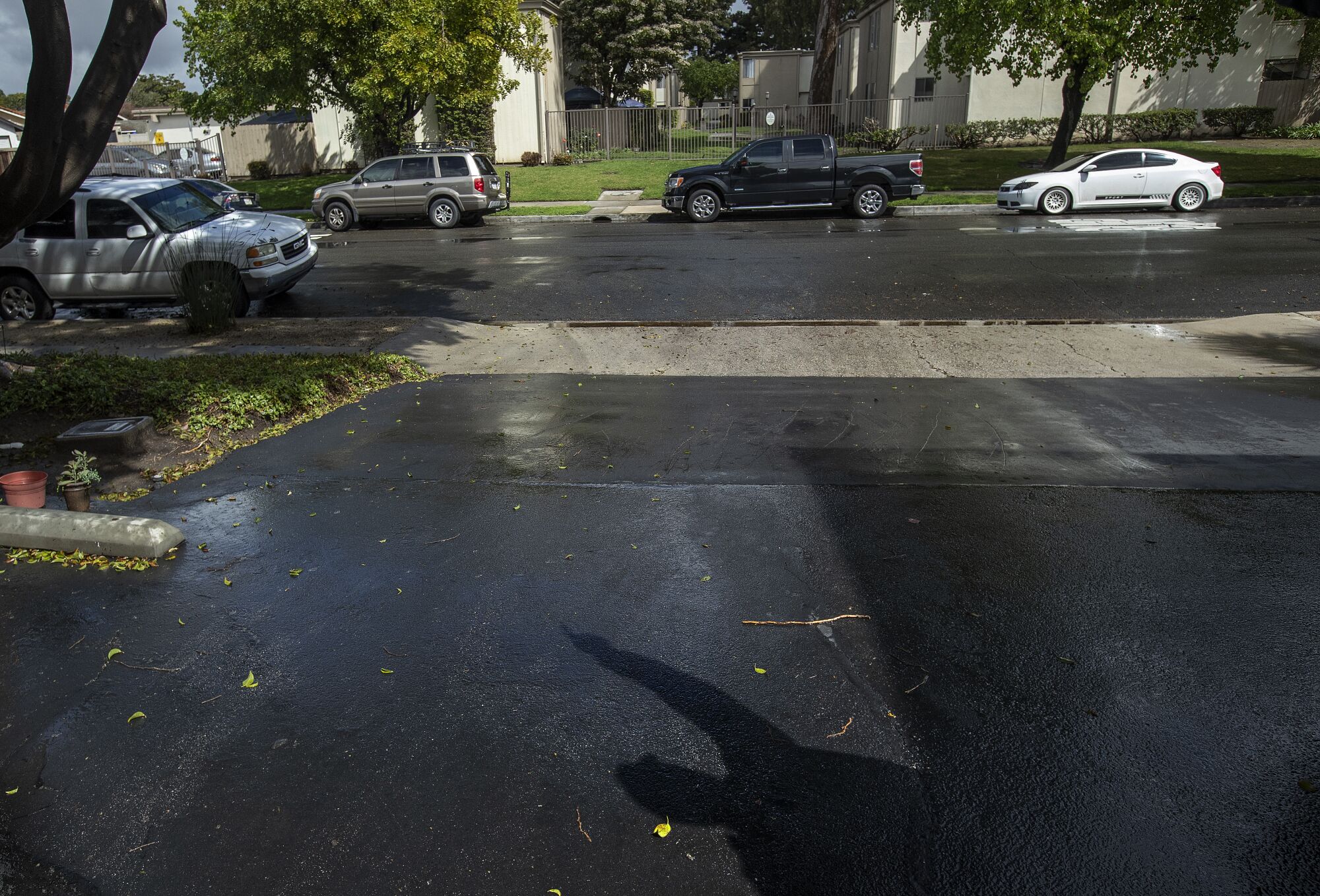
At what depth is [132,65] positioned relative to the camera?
24.1 ft

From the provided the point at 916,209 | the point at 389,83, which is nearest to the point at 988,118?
the point at 916,209

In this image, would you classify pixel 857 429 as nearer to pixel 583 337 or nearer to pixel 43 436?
pixel 583 337

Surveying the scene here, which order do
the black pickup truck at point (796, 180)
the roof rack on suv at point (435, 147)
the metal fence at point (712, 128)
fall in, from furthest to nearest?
the metal fence at point (712, 128) < the roof rack on suv at point (435, 147) < the black pickup truck at point (796, 180)

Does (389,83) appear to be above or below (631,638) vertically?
above

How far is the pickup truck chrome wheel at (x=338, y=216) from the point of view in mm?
23047

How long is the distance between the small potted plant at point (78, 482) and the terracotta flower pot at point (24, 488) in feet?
0.42

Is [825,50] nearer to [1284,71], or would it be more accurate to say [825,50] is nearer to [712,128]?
[712,128]

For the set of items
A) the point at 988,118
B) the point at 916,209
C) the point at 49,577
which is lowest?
the point at 49,577

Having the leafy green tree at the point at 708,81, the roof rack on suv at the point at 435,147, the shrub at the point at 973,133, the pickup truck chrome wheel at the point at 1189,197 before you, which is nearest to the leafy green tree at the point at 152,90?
the leafy green tree at the point at 708,81

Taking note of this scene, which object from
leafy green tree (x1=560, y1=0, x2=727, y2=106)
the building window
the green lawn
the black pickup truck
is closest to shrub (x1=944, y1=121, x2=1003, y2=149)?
the green lawn

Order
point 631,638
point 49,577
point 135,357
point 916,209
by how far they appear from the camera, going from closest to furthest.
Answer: point 631,638, point 49,577, point 135,357, point 916,209

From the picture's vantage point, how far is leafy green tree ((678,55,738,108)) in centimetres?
6656

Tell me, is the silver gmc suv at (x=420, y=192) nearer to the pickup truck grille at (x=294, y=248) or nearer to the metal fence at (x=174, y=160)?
the pickup truck grille at (x=294, y=248)

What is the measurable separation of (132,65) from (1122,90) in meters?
34.5
